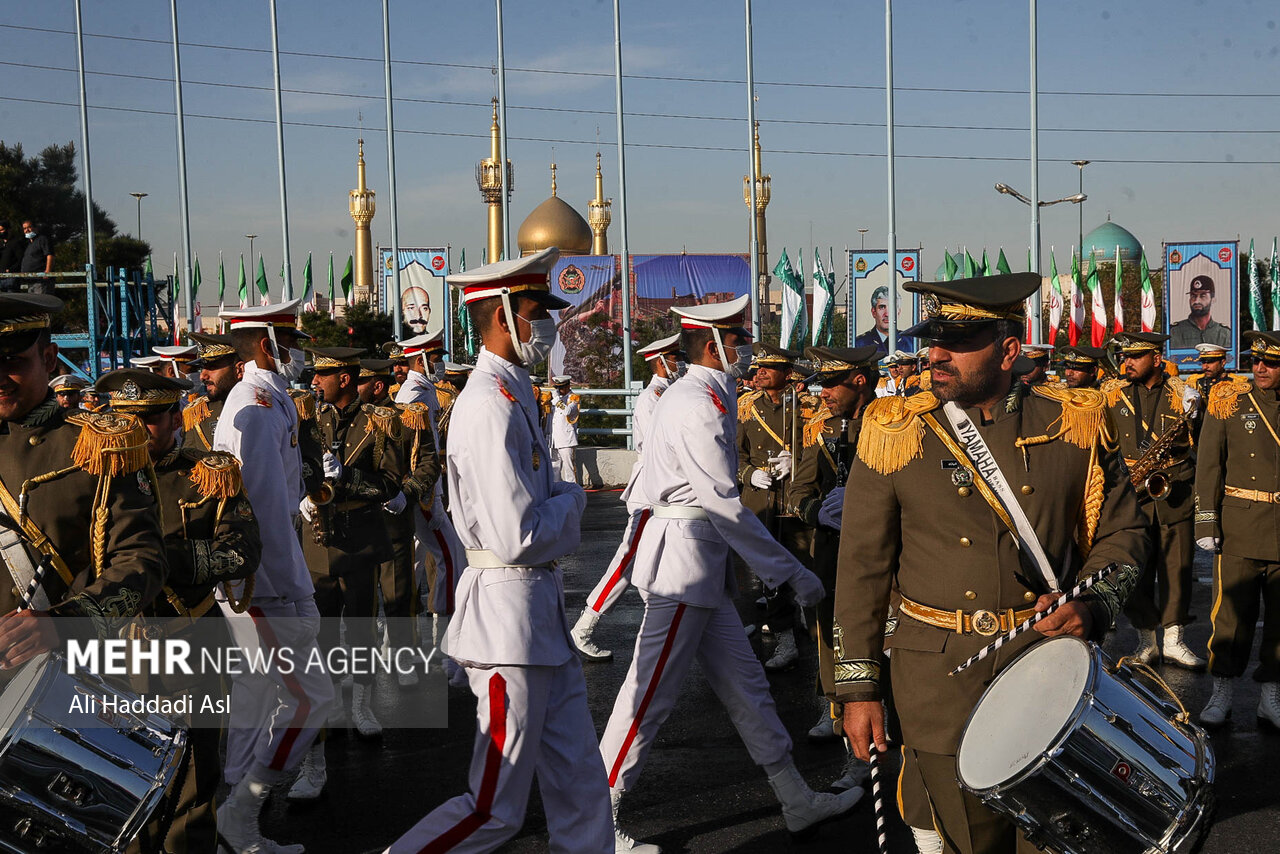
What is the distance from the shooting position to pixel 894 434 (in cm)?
412

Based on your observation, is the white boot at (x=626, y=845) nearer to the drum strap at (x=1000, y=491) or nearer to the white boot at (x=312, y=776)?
the white boot at (x=312, y=776)

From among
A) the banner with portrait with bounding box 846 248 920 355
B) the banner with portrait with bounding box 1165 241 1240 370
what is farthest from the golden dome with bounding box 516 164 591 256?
the banner with portrait with bounding box 1165 241 1240 370

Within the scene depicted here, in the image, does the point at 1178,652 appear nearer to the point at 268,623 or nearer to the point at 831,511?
the point at 831,511

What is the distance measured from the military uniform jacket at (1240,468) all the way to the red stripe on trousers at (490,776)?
538 centimetres

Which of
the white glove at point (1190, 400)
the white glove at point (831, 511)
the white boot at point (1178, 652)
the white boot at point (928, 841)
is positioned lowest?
the white boot at point (1178, 652)

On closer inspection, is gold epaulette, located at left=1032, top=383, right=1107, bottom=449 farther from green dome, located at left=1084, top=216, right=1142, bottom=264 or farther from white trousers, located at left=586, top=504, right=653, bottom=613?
green dome, located at left=1084, top=216, right=1142, bottom=264

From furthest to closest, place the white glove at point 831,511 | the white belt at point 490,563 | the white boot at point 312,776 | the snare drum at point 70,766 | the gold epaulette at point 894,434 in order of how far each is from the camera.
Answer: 1. the white glove at point 831,511
2. the white boot at point 312,776
3. the white belt at point 490,563
4. the gold epaulette at point 894,434
5. the snare drum at point 70,766

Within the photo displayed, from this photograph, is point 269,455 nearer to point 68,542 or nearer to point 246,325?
point 246,325

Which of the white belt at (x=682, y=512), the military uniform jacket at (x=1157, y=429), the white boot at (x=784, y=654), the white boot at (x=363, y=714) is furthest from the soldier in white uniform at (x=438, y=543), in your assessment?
the military uniform jacket at (x=1157, y=429)

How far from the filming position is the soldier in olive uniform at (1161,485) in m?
9.13

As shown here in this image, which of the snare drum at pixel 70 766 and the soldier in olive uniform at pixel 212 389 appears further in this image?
the soldier in olive uniform at pixel 212 389

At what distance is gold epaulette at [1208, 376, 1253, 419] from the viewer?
7.86 m

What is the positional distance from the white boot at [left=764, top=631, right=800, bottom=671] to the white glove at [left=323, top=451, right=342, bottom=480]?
3.34 metres

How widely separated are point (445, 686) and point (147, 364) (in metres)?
6.97
